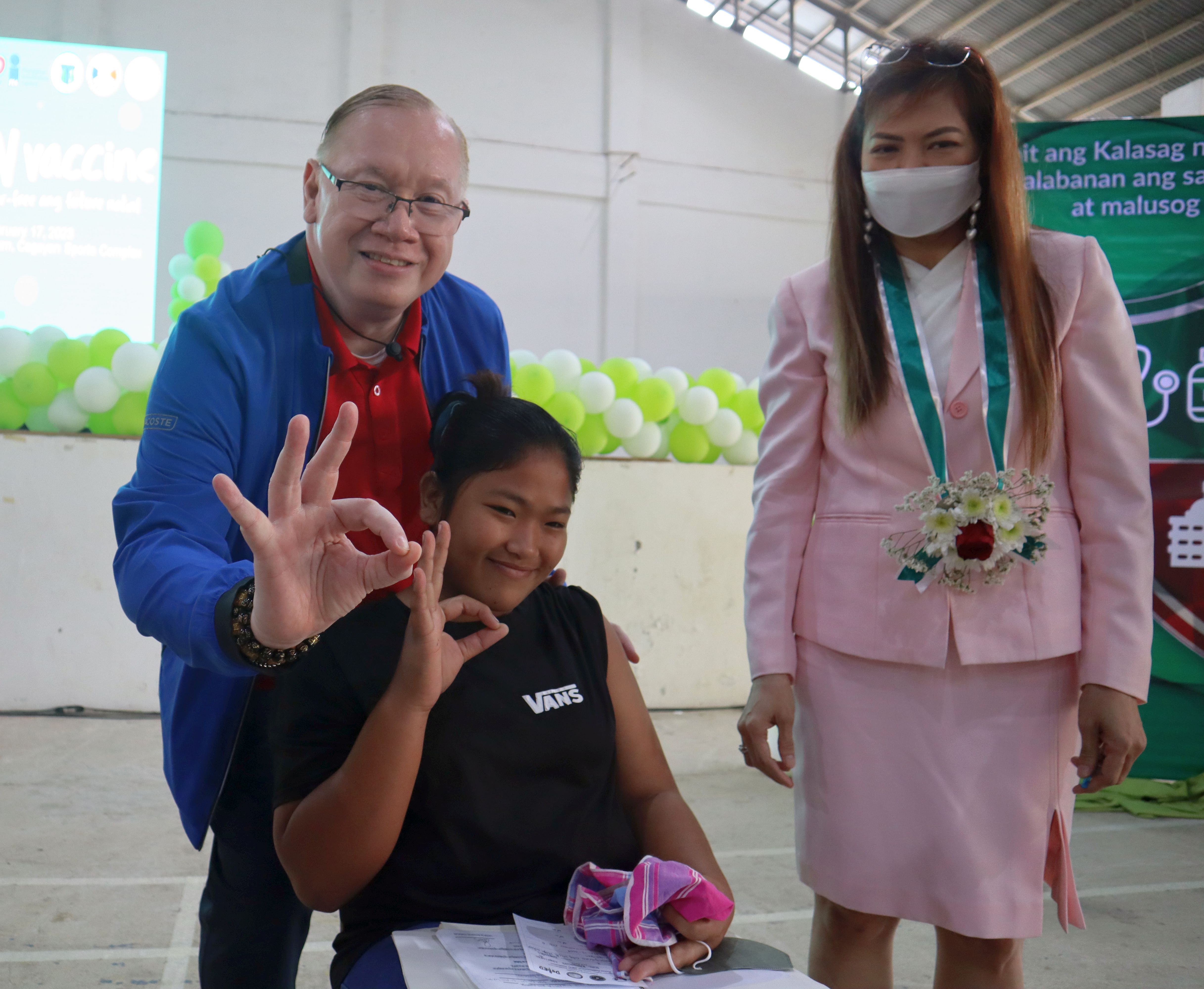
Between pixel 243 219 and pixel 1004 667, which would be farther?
pixel 243 219

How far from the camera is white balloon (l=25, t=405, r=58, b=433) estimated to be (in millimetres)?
4527

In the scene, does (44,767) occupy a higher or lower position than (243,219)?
lower

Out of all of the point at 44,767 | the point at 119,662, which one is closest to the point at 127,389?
the point at 119,662

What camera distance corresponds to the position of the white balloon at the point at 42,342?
446 centimetres

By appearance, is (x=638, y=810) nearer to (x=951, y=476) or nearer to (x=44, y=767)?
(x=951, y=476)

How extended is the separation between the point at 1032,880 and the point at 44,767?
11.4ft

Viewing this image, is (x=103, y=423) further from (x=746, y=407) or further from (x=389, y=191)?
(x=389, y=191)

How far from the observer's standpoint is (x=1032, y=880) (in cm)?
126

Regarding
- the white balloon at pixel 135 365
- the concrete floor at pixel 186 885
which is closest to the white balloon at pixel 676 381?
the concrete floor at pixel 186 885

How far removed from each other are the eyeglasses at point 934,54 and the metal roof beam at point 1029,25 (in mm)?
7621

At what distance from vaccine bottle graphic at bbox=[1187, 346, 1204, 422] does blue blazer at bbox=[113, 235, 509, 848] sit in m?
3.03

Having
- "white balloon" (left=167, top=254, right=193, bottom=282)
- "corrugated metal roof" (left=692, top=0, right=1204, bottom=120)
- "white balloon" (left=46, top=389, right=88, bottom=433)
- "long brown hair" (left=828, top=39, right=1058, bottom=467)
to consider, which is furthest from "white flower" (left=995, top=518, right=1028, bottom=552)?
"corrugated metal roof" (left=692, top=0, right=1204, bottom=120)

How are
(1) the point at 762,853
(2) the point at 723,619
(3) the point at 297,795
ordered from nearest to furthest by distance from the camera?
(3) the point at 297,795 < (1) the point at 762,853 < (2) the point at 723,619

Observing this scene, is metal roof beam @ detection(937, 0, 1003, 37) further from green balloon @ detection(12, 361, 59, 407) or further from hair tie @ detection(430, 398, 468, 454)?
hair tie @ detection(430, 398, 468, 454)
